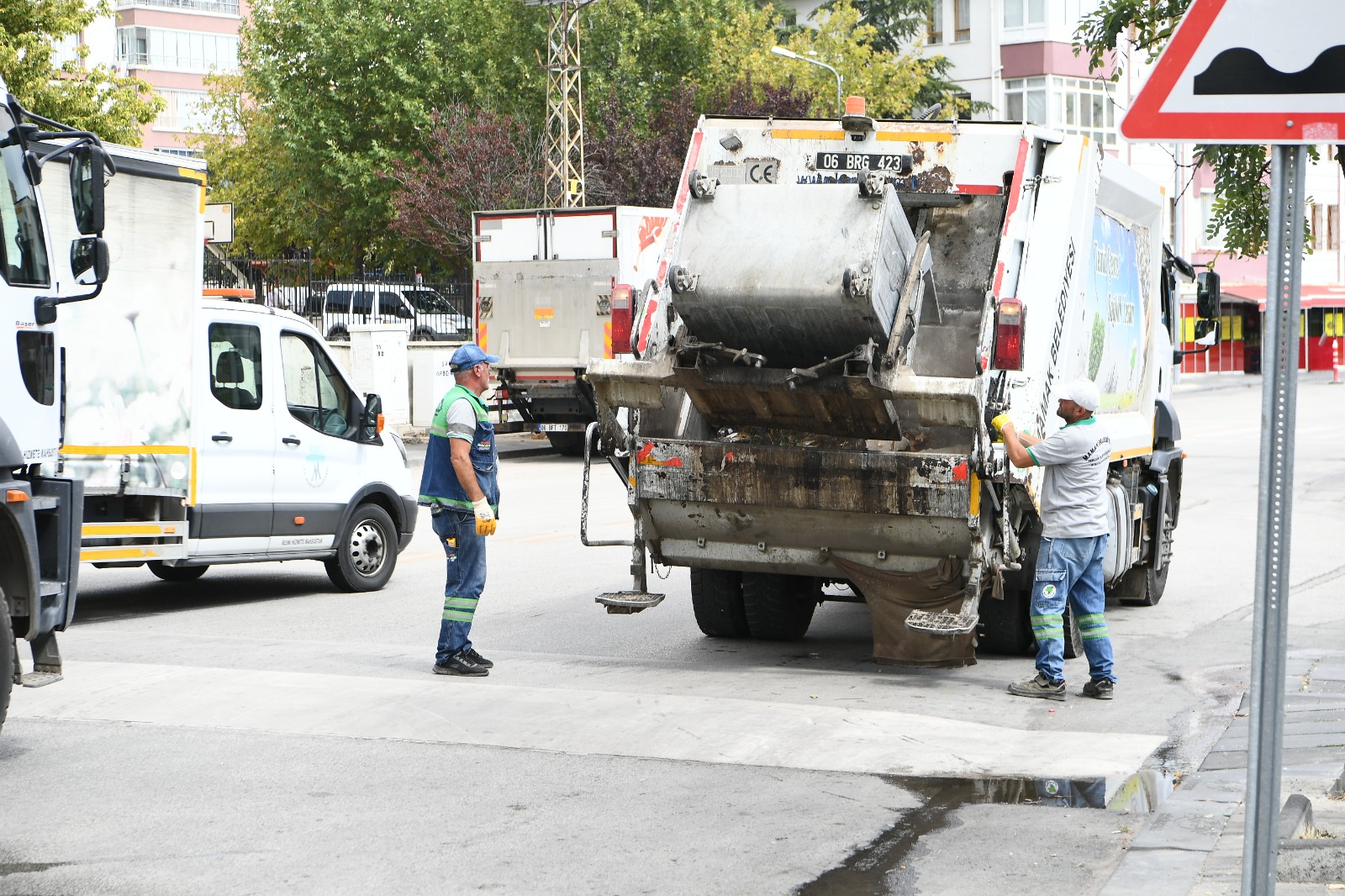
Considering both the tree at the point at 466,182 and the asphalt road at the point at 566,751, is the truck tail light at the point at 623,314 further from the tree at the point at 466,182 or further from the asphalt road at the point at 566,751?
the tree at the point at 466,182

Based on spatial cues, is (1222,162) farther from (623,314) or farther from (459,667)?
(459,667)

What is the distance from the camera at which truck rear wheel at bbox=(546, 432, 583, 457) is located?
24656 millimetres

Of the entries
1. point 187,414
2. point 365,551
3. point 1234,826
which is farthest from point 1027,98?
point 1234,826

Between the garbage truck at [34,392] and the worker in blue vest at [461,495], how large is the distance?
1931 millimetres

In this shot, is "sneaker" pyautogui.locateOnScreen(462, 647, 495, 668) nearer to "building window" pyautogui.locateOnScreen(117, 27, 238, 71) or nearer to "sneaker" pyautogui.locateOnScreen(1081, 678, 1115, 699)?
"sneaker" pyautogui.locateOnScreen(1081, 678, 1115, 699)

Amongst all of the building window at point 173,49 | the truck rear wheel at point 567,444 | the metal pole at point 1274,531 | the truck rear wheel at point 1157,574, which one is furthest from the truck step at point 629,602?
the building window at point 173,49

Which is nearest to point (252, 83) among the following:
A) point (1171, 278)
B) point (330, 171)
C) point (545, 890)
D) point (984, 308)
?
point (330, 171)

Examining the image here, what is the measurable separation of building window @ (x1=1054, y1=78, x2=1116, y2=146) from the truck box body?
1803 inches

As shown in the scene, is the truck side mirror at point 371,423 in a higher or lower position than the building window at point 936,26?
lower

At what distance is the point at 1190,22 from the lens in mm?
3996

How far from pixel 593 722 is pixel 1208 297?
6700mm

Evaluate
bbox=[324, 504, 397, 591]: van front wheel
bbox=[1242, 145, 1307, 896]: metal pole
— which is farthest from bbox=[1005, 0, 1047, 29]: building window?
bbox=[1242, 145, 1307, 896]: metal pole

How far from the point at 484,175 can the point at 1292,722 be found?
92.3 ft

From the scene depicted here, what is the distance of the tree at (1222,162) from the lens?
11.3 m
